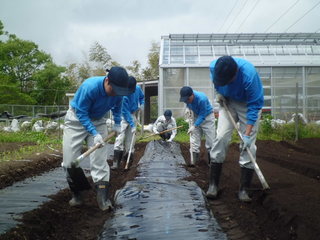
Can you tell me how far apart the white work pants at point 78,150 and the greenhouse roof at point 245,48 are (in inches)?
430

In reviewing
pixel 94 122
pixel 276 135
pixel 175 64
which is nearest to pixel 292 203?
pixel 94 122

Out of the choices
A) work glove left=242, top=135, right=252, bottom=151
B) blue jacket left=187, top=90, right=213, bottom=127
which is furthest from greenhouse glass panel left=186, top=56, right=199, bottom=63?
work glove left=242, top=135, right=252, bottom=151

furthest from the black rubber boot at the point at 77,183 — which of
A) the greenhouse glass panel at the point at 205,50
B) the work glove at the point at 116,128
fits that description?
the greenhouse glass panel at the point at 205,50

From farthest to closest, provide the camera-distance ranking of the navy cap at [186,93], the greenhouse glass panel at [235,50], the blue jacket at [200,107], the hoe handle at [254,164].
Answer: the greenhouse glass panel at [235,50]
the blue jacket at [200,107]
the navy cap at [186,93]
the hoe handle at [254,164]

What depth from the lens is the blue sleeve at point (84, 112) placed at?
11.1 ft

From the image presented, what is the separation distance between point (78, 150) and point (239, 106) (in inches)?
75.2

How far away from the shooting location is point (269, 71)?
575 inches

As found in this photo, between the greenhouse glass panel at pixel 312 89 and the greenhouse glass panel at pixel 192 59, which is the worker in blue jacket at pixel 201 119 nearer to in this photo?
the greenhouse glass panel at pixel 312 89

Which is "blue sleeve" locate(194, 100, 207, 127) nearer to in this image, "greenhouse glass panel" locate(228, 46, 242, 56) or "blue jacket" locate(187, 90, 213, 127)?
"blue jacket" locate(187, 90, 213, 127)

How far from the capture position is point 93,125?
3.52 meters

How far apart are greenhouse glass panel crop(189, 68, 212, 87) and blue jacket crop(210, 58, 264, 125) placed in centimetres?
1046

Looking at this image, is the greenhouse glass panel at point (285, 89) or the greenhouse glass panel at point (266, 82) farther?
the greenhouse glass panel at point (266, 82)

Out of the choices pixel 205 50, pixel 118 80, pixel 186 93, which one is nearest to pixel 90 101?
pixel 118 80

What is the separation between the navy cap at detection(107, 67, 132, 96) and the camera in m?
3.28
